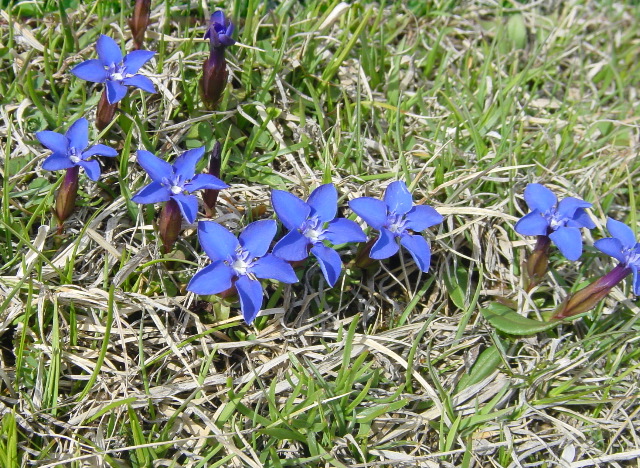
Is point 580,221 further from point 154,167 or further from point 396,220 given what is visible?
point 154,167

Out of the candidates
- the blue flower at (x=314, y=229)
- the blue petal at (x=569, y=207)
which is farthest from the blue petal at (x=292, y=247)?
the blue petal at (x=569, y=207)

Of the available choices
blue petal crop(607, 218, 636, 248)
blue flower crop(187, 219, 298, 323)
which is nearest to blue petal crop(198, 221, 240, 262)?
blue flower crop(187, 219, 298, 323)

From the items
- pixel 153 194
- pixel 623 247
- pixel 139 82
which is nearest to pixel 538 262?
pixel 623 247

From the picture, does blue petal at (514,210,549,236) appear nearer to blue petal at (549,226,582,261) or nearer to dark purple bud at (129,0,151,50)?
blue petal at (549,226,582,261)

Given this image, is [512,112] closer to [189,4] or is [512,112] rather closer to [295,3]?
[295,3]

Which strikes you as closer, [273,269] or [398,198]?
[273,269]

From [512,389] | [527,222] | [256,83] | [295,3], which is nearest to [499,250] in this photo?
[527,222]
